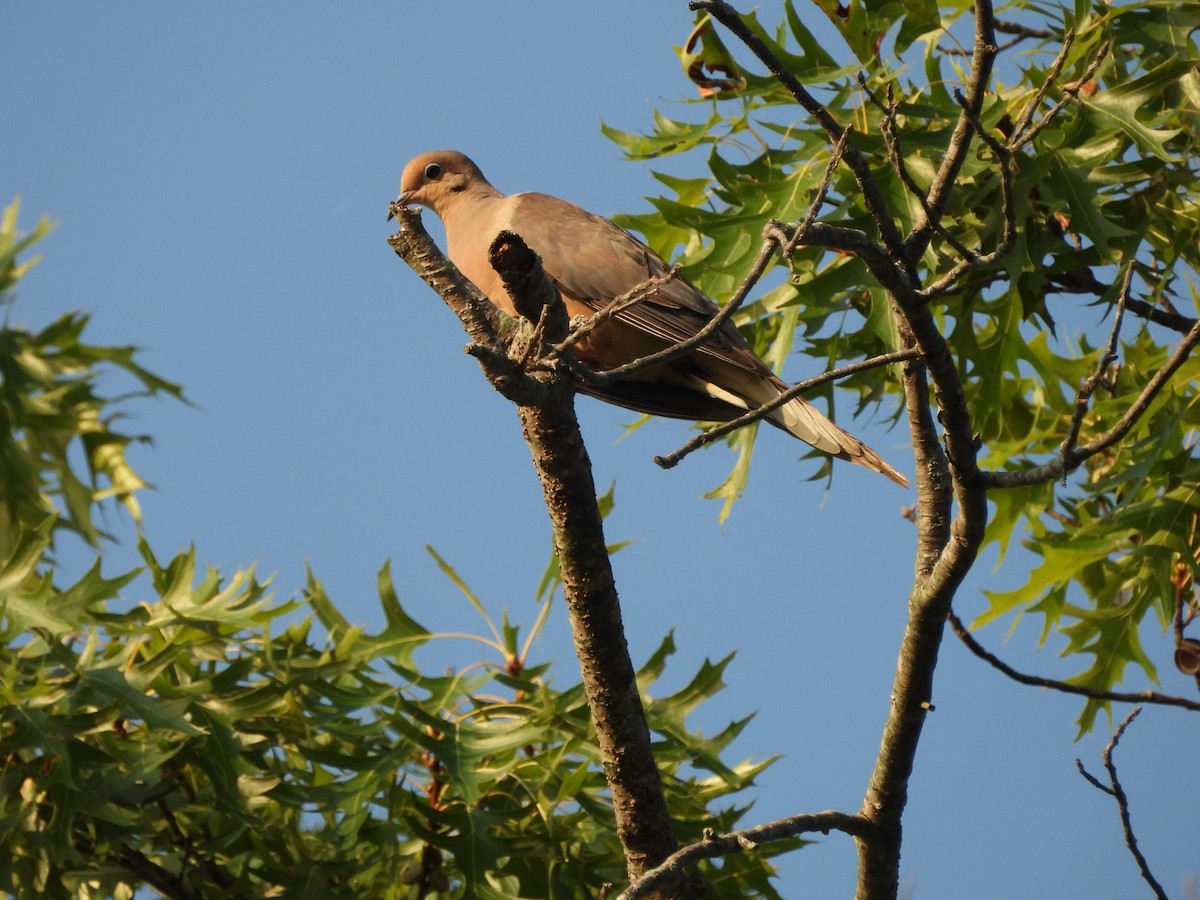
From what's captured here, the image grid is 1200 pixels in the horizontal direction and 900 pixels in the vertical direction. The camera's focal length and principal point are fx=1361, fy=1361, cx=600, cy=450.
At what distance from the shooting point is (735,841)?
7.92 feet

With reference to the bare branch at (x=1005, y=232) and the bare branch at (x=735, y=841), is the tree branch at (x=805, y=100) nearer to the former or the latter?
the bare branch at (x=1005, y=232)

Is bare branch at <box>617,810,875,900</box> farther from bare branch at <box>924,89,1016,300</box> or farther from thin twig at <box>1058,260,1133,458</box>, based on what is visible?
bare branch at <box>924,89,1016,300</box>

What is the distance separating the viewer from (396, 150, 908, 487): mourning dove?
4.03m

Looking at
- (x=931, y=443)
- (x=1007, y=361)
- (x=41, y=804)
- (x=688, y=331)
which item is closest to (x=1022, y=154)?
(x=1007, y=361)

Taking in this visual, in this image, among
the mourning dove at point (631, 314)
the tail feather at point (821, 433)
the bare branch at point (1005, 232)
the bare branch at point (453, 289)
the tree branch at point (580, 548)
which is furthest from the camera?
the mourning dove at point (631, 314)

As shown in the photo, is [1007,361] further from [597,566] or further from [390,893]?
[390,893]

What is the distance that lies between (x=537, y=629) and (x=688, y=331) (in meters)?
1.14

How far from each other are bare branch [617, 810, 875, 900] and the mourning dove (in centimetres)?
119

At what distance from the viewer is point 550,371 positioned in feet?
8.51

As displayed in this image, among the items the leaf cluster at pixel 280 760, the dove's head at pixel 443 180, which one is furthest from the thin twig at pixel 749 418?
the dove's head at pixel 443 180

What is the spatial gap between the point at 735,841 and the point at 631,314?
82.3 inches

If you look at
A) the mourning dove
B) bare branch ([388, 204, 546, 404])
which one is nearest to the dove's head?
the mourning dove

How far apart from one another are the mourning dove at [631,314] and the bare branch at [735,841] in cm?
119

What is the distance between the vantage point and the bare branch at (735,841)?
2248 millimetres
